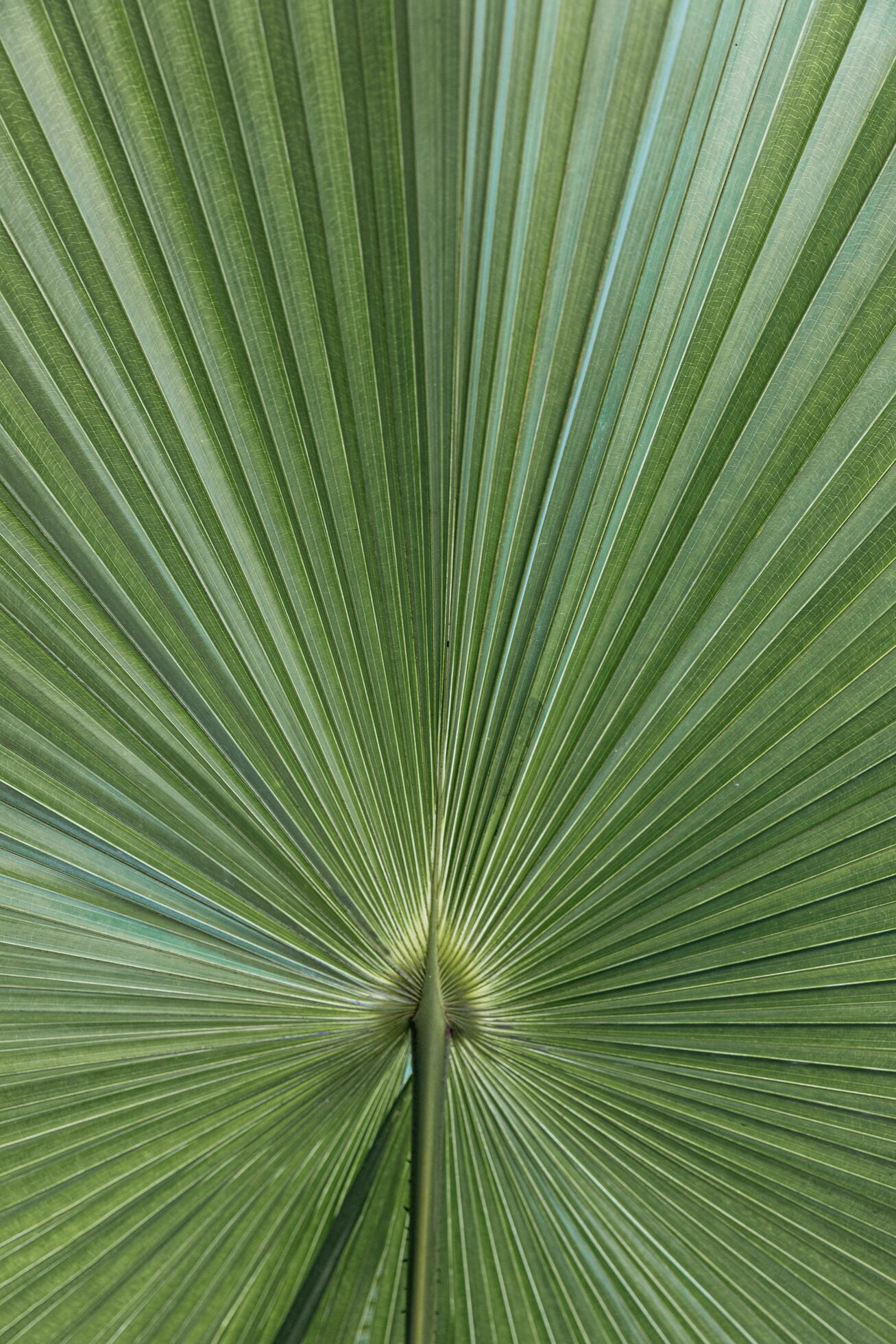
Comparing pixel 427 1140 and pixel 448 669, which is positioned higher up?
pixel 448 669

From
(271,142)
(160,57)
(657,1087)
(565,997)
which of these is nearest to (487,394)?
(271,142)

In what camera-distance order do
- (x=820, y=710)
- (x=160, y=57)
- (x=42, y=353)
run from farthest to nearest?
(x=820, y=710), (x=42, y=353), (x=160, y=57)

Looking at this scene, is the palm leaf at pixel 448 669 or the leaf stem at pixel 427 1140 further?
the leaf stem at pixel 427 1140

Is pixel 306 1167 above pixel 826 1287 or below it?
below

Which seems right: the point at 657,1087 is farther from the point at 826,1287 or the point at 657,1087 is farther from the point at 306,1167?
the point at 306,1167

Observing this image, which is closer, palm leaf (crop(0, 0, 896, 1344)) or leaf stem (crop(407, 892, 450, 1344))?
palm leaf (crop(0, 0, 896, 1344))
